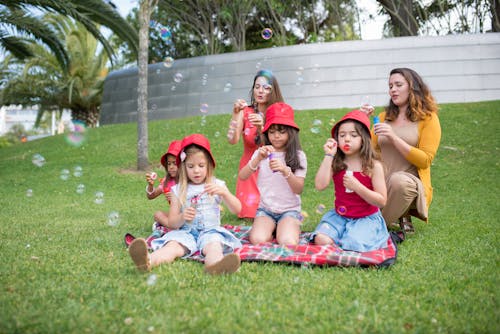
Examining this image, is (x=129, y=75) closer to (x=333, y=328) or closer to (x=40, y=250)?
(x=40, y=250)

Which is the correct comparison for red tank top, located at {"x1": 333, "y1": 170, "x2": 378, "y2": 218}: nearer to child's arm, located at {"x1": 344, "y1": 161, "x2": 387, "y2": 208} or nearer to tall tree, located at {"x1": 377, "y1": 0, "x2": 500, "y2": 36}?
child's arm, located at {"x1": 344, "y1": 161, "x2": 387, "y2": 208}

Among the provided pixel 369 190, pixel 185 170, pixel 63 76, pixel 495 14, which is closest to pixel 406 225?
pixel 369 190

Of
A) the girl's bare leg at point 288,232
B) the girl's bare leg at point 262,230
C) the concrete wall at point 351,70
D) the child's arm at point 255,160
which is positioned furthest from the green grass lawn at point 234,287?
the concrete wall at point 351,70

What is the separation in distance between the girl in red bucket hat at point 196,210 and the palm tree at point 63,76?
65.3 feet

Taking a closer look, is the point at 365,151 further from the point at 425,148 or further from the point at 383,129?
the point at 425,148

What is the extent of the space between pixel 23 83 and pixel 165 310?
2361 cm

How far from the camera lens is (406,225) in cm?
520

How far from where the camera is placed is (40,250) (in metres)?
4.19

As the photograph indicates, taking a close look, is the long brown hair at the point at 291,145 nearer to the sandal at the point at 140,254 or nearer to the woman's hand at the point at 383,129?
the woman's hand at the point at 383,129

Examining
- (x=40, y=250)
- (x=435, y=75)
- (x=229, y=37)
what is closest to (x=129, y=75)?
(x=229, y=37)

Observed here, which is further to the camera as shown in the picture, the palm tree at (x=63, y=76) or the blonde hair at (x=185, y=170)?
the palm tree at (x=63, y=76)

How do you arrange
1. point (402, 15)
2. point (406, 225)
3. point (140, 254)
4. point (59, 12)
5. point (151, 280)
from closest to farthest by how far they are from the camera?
1. point (151, 280)
2. point (140, 254)
3. point (406, 225)
4. point (59, 12)
5. point (402, 15)

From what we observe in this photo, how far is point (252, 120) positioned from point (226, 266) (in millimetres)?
1969

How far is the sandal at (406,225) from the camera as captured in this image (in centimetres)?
518
